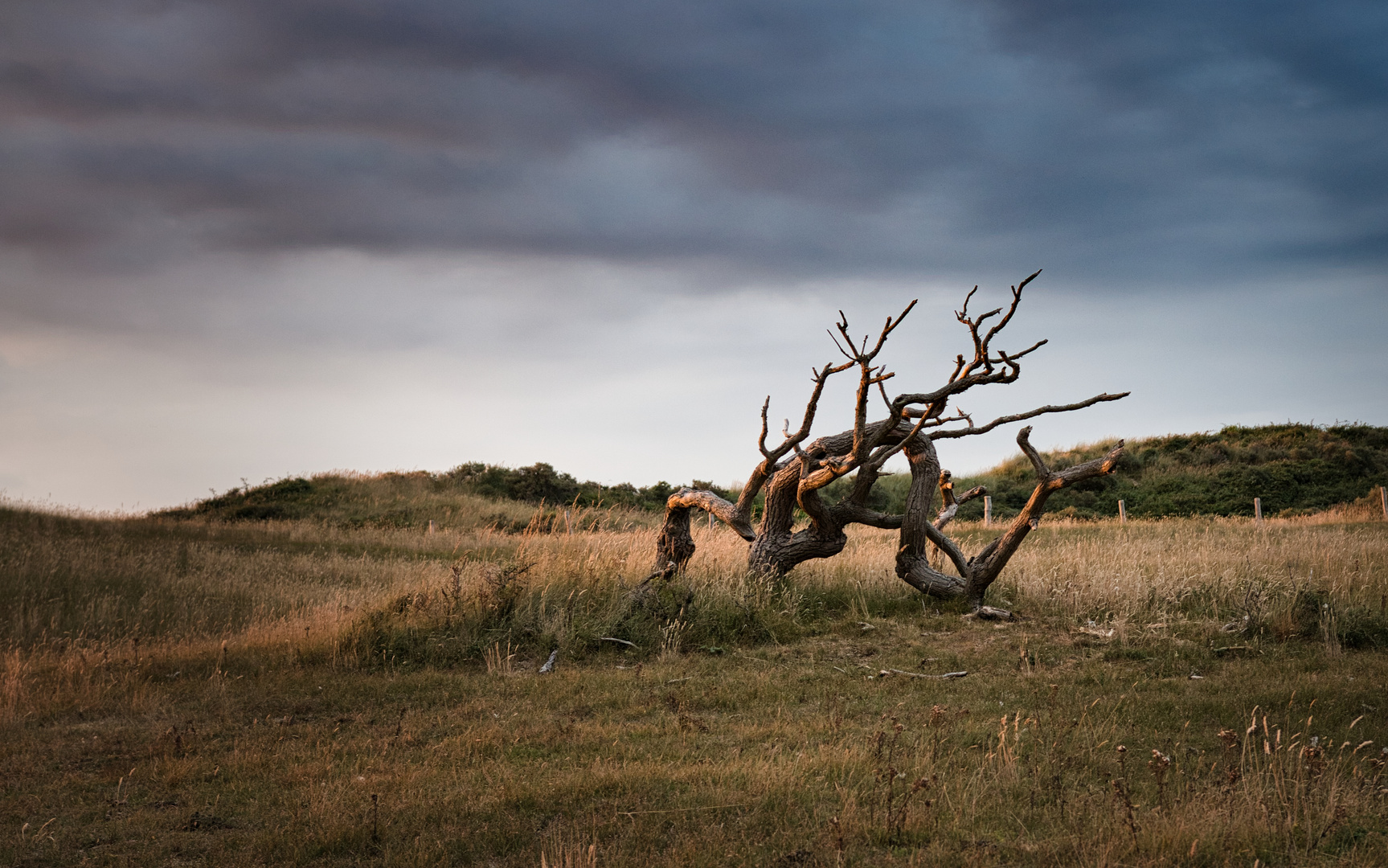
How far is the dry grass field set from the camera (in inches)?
177

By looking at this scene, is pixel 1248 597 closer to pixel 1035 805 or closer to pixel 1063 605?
pixel 1063 605

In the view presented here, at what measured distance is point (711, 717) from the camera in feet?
23.6

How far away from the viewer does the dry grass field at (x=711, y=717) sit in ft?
14.7

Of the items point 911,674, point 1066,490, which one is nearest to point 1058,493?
point 1066,490

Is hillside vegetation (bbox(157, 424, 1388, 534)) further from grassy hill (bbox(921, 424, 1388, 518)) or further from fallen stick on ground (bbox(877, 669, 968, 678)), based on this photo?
fallen stick on ground (bbox(877, 669, 968, 678))

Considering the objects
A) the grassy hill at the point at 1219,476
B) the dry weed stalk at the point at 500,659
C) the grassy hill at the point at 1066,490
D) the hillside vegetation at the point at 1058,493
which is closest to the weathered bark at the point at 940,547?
the dry weed stalk at the point at 500,659

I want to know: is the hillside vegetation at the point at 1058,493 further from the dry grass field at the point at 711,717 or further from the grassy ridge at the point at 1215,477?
the dry grass field at the point at 711,717

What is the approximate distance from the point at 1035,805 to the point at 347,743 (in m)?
4.92

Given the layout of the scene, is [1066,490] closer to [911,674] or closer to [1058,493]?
[1058,493]

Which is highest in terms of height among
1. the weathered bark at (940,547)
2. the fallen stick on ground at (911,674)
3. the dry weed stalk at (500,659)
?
the weathered bark at (940,547)

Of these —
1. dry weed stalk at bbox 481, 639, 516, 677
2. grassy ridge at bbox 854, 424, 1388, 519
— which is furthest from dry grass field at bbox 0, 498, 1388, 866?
grassy ridge at bbox 854, 424, 1388, 519

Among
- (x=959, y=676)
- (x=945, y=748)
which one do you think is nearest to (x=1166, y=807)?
(x=945, y=748)

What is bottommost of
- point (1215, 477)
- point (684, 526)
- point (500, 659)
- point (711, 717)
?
A: point (711, 717)

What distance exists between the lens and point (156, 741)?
690 centimetres
